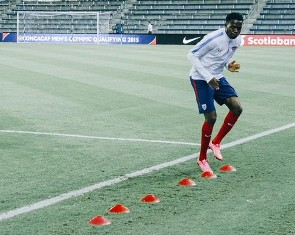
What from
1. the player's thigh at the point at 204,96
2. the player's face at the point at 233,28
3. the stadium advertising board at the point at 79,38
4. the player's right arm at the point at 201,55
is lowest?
the stadium advertising board at the point at 79,38

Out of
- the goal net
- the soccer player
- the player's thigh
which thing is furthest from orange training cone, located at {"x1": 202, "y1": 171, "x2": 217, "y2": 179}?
the goal net

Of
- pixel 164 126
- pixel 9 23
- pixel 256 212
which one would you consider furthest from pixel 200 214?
pixel 9 23

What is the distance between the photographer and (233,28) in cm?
729

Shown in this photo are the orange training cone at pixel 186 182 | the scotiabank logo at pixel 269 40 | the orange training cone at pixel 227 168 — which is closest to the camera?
the orange training cone at pixel 186 182

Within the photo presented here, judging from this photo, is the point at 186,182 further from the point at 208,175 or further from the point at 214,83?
the point at 214,83

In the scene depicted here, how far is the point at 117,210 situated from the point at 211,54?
289 cm

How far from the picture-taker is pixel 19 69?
2209cm

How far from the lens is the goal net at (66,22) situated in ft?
171

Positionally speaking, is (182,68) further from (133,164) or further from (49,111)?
(133,164)

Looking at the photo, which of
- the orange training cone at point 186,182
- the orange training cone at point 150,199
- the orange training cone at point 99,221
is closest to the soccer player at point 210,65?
the orange training cone at point 186,182

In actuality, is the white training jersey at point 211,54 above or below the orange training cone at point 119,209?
above

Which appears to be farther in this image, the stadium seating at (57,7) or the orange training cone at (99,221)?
the stadium seating at (57,7)

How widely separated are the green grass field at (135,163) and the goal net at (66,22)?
37292 mm

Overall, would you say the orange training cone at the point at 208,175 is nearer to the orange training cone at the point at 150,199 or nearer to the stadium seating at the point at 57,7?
the orange training cone at the point at 150,199
